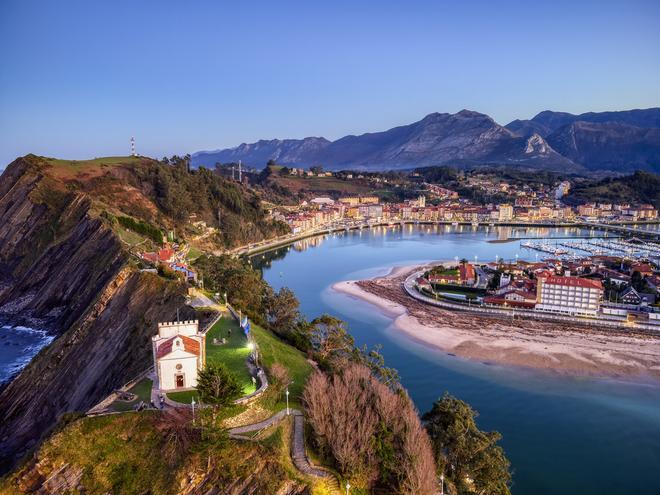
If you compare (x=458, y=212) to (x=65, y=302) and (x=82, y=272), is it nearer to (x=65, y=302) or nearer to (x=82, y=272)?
(x=82, y=272)

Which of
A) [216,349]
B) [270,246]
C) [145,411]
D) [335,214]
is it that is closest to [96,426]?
[145,411]

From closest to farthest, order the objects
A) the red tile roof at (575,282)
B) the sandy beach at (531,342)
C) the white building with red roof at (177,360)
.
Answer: the white building with red roof at (177,360) → the sandy beach at (531,342) → the red tile roof at (575,282)

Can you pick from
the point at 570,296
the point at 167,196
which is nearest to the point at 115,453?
the point at 570,296

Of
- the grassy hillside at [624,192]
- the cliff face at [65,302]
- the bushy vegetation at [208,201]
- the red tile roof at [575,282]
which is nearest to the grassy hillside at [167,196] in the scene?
the bushy vegetation at [208,201]

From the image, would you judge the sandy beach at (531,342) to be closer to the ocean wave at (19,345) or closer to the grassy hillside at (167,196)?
the ocean wave at (19,345)

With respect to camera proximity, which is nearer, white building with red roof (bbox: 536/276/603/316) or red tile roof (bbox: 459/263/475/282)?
white building with red roof (bbox: 536/276/603/316)

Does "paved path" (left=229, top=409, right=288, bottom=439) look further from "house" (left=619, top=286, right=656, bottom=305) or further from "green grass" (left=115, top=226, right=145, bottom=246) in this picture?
"house" (left=619, top=286, right=656, bottom=305)

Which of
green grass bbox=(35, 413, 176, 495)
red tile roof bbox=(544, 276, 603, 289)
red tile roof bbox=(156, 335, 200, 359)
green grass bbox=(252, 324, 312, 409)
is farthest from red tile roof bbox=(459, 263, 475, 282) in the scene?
green grass bbox=(35, 413, 176, 495)
